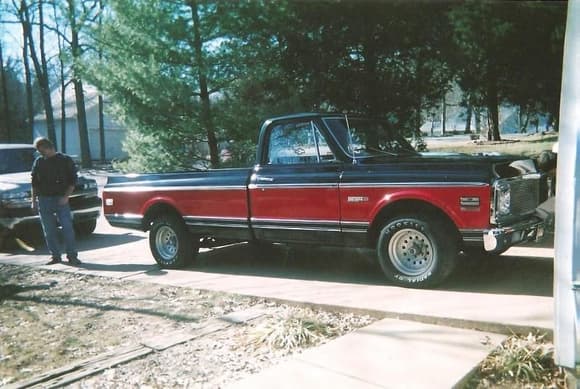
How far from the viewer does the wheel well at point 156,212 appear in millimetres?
7586

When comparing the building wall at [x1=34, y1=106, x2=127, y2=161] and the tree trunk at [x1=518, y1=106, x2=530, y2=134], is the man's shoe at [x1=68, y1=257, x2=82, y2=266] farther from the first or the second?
Result: the building wall at [x1=34, y1=106, x2=127, y2=161]

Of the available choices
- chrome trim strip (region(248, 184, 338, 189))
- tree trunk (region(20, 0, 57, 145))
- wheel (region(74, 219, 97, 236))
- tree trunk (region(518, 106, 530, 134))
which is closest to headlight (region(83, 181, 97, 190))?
wheel (region(74, 219, 97, 236))

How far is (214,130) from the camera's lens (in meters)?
12.0

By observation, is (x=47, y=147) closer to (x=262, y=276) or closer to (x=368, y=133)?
(x=262, y=276)

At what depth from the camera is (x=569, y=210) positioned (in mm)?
3078

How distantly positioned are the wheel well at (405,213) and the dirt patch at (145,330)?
116cm

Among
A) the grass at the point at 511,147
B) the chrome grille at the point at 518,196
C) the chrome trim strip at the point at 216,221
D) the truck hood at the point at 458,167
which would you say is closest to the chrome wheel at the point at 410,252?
the truck hood at the point at 458,167

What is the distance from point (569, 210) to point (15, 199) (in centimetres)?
915

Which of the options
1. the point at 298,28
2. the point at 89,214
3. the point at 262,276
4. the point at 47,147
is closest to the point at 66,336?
the point at 262,276

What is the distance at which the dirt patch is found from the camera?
4.07 meters

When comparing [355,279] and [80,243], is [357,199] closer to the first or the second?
[355,279]

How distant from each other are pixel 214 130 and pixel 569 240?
9651 millimetres

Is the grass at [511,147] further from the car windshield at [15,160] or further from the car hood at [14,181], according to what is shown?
the car hood at [14,181]

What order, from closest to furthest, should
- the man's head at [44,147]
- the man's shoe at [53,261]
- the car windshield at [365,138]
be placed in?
1. the car windshield at [365,138]
2. the man's head at [44,147]
3. the man's shoe at [53,261]
